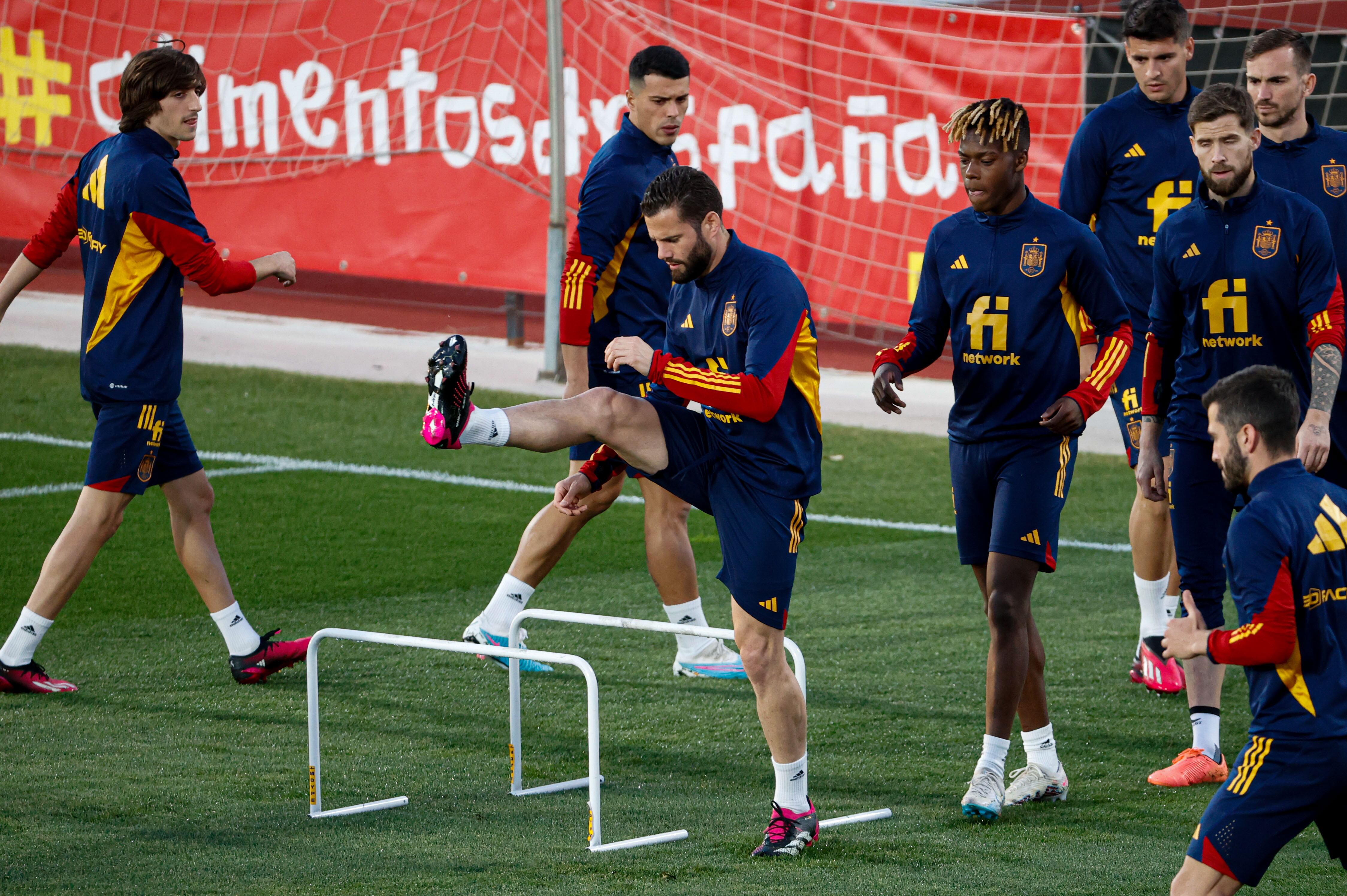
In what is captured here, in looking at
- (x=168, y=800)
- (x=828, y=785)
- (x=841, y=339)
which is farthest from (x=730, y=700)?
(x=841, y=339)

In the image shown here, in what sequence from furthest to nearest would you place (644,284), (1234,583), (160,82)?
(644,284) → (160,82) → (1234,583)

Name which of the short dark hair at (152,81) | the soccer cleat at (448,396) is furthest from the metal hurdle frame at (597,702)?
the short dark hair at (152,81)

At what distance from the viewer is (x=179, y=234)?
20.0ft

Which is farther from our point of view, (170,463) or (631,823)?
(170,463)

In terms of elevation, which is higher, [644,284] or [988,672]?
[644,284]

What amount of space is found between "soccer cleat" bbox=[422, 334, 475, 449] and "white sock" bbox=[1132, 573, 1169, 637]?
3.09 meters

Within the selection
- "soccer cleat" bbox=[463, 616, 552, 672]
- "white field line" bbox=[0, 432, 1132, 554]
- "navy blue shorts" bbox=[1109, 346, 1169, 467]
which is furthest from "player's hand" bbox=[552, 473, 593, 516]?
"white field line" bbox=[0, 432, 1132, 554]

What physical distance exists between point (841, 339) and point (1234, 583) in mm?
11556

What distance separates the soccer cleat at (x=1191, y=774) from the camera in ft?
17.2

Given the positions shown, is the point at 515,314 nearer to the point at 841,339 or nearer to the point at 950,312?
the point at 841,339

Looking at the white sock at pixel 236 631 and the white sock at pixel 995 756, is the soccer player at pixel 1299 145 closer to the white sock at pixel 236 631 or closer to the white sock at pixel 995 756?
the white sock at pixel 995 756

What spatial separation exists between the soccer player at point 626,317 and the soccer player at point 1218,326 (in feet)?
6.24

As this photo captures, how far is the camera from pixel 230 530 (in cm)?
888

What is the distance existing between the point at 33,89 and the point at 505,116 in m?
5.51
